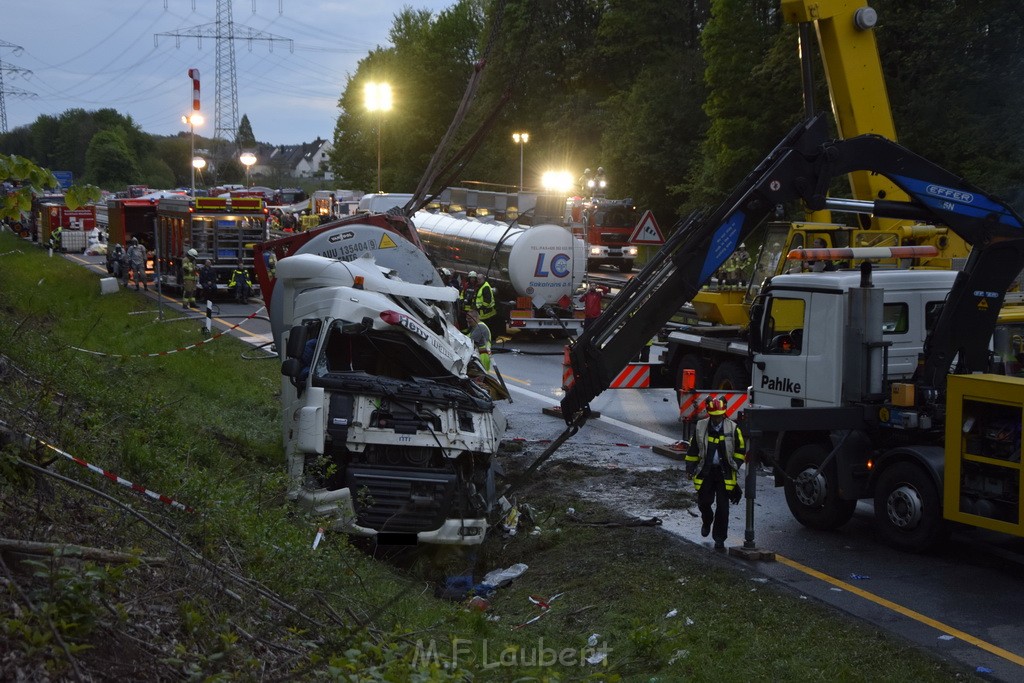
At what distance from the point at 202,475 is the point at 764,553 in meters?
4.97

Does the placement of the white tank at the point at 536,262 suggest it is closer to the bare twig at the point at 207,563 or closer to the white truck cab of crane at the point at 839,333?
the white truck cab of crane at the point at 839,333

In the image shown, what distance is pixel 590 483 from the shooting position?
13.6 meters

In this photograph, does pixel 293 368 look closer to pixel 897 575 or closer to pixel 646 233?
pixel 897 575

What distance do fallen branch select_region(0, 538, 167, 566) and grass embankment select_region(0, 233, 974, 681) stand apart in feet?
0.13

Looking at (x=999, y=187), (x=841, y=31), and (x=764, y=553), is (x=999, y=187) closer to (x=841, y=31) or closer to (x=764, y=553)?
(x=841, y=31)

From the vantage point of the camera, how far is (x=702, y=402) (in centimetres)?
1431

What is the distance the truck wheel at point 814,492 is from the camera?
37.3ft

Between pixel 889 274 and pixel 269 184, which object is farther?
pixel 269 184

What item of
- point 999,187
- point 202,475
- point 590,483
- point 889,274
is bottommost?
point 590,483

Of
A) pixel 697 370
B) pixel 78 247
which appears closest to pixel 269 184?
pixel 78 247

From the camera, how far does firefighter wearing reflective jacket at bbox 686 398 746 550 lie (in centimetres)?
1074

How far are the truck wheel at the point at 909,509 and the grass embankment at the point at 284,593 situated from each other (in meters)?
1.76

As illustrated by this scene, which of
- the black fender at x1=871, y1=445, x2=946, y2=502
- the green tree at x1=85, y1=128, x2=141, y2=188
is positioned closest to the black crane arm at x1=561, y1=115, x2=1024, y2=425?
the black fender at x1=871, y1=445, x2=946, y2=502

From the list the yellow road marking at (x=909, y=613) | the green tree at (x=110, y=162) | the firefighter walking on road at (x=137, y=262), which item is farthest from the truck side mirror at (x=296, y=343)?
the green tree at (x=110, y=162)
